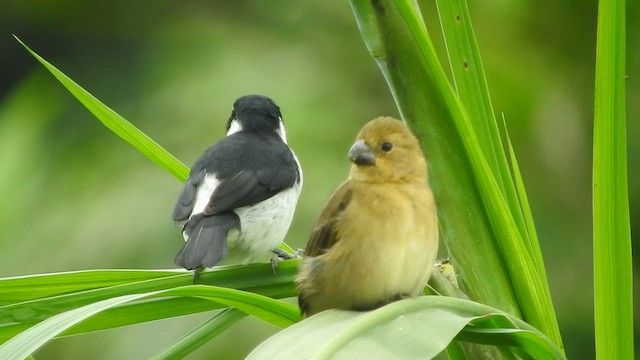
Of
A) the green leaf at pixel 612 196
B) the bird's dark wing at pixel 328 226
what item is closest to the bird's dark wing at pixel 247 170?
the bird's dark wing at pixel 328 226

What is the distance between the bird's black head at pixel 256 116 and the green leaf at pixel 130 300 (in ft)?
4.87

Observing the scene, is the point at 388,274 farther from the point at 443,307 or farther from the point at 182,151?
the point at 182,151

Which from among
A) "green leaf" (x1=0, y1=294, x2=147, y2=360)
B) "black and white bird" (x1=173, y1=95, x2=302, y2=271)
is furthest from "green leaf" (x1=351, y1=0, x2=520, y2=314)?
"black and white bird" (x1=173, y1=95, x2=302, y2=271)

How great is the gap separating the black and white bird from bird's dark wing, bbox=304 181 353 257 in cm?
68

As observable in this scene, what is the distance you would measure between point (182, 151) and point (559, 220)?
1742mm

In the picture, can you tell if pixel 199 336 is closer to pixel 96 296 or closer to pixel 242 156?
pixel 96 296

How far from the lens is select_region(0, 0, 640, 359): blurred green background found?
4.42 m

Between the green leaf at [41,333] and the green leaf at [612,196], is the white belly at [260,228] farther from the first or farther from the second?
the green leaf at [41,333]

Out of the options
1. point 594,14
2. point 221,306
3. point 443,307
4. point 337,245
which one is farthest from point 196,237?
point 594,14

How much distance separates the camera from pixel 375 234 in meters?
1.58

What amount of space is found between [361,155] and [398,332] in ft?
2.27

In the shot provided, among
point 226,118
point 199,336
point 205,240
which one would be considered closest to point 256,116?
point 205,240

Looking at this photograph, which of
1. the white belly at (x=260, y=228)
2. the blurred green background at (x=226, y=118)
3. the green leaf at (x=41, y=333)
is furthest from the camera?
the blurred green background at (x=226, y=118)

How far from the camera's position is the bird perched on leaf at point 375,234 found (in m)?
1.54
